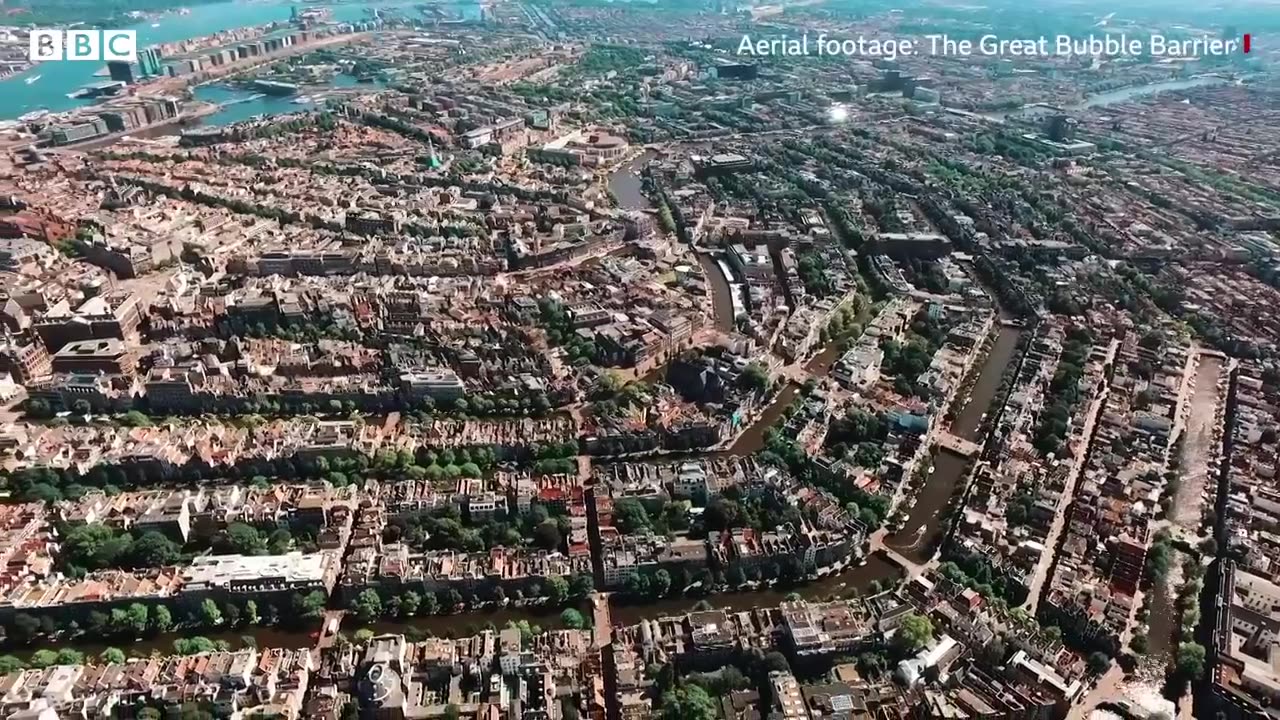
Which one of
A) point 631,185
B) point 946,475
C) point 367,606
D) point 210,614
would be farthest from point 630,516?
point 631,185

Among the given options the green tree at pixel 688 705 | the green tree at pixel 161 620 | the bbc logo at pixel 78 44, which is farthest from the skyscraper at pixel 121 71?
the green tree at pixel 688 705

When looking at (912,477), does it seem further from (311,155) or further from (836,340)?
(311,155)

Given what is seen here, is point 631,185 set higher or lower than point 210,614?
higher

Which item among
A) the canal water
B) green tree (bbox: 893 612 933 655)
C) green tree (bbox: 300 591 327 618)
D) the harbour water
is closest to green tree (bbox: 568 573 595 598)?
green tree (bbox: 300 591 327 618)

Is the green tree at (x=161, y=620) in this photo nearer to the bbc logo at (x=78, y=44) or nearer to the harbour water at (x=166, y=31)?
the harbour water at (x=166, y=31)

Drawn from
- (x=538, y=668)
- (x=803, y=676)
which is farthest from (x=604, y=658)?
(x=803, y=676)

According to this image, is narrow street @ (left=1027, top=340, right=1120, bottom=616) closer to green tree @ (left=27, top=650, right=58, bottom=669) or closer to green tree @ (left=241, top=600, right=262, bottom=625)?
green tree @ (left=241, top=600, right=262, bottom=625)

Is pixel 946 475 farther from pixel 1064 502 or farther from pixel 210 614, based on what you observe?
pixel 210 614
